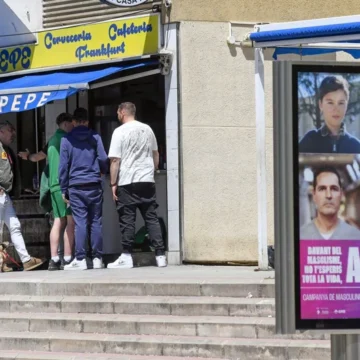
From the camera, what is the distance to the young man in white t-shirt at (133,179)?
11531 mm

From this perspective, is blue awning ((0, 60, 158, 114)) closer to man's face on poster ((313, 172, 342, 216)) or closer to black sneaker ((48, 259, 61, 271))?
black sneaker ((48, 259, 61, 271))

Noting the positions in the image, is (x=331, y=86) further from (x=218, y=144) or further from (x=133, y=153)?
(x=218, y=144)

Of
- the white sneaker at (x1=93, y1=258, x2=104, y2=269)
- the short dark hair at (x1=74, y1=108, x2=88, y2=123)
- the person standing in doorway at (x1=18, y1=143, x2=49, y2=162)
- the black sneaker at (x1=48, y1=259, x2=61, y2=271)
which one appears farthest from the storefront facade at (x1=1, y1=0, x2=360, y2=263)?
the person standing in doorway at (x1=18, y1=143, x2=49, y2=162)

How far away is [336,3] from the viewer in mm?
12445

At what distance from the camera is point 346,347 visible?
5613 mm

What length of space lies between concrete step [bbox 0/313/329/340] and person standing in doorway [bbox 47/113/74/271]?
199 cm

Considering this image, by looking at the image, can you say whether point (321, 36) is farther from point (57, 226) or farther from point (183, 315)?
point (57, 226)

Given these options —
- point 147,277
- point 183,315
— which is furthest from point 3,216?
point 183,315

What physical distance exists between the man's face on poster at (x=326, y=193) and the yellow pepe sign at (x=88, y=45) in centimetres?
718

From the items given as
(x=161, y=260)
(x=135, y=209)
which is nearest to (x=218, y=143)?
(x=135, y=209)

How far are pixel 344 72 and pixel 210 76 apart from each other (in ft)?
22.5

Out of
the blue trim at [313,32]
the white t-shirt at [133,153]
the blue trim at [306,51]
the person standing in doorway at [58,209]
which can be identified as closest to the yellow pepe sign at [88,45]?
the person standing in doorway at [58,209]

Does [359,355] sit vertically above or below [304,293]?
below

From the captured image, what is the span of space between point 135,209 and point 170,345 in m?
3.09
